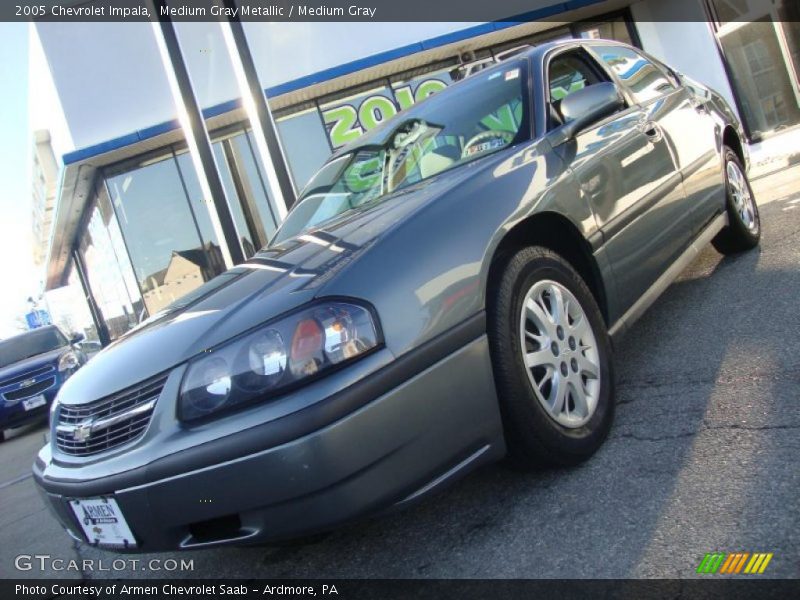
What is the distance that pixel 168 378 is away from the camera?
6.21 feet

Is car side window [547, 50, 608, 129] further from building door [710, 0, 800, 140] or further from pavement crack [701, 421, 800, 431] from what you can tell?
building door [710, 0, 800, 140]

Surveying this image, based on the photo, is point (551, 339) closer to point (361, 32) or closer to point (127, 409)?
point (127, 409)

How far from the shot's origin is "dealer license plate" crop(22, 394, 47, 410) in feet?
29.7

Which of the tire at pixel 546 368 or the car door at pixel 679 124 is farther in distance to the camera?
the car door at pixel 679 124

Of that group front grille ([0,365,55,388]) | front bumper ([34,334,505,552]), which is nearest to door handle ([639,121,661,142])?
front bumper ([34,334,505,552])

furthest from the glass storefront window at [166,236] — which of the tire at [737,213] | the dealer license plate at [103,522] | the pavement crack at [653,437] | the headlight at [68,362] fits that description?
the pavement crack at [653,437]

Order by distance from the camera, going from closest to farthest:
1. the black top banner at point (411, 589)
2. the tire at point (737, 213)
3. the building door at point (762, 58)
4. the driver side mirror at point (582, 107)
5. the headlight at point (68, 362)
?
the black top banner at point (411, 589), the driver side mirror at point (582, 107), the tire at point (737, 213), the headlight at point (68, 362), the building door at point (762, 58)

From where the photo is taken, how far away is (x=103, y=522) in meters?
1.98

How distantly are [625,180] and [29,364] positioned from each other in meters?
9.02

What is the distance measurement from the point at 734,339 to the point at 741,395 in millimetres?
650

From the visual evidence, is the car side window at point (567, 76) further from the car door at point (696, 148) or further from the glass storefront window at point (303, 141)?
the glass storefront window at point (303, 141)

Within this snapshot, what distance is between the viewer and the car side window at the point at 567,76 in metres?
2.88

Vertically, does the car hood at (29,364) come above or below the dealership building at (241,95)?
below

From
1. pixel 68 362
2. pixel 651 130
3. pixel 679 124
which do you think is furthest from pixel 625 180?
pixel 68 362
